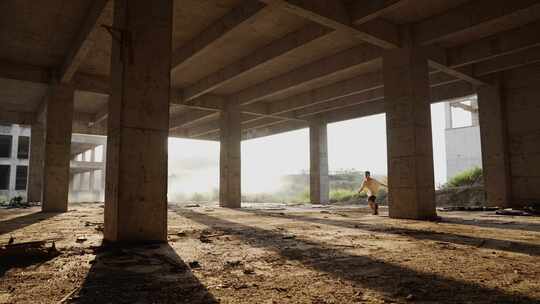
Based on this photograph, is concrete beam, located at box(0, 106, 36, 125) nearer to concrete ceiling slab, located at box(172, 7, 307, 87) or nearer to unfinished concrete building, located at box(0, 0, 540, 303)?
unfinished concrete building, located at box(0, 0, 540, 303)

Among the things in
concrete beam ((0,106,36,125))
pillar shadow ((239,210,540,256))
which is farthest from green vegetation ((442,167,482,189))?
concrete beam ((0,106,36,125))

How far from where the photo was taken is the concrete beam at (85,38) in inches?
384

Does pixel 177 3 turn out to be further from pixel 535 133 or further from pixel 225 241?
pixel 535 133

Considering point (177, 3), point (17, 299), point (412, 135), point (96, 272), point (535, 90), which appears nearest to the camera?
point (17, 299)

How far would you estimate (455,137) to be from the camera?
127 feet

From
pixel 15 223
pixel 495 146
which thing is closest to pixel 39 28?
pixel 15 223

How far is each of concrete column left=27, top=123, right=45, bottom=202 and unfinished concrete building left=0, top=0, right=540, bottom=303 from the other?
3537 mm

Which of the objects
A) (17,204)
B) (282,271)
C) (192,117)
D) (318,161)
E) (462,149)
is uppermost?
(192,117)

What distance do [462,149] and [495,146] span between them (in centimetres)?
2439

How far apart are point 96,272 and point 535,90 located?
17.6 metres

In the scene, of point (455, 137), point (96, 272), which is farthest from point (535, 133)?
point (455, 137)

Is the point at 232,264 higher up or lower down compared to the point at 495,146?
lower down

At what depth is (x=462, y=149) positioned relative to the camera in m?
38.2

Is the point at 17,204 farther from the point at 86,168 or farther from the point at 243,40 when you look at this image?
the point at 86,168
